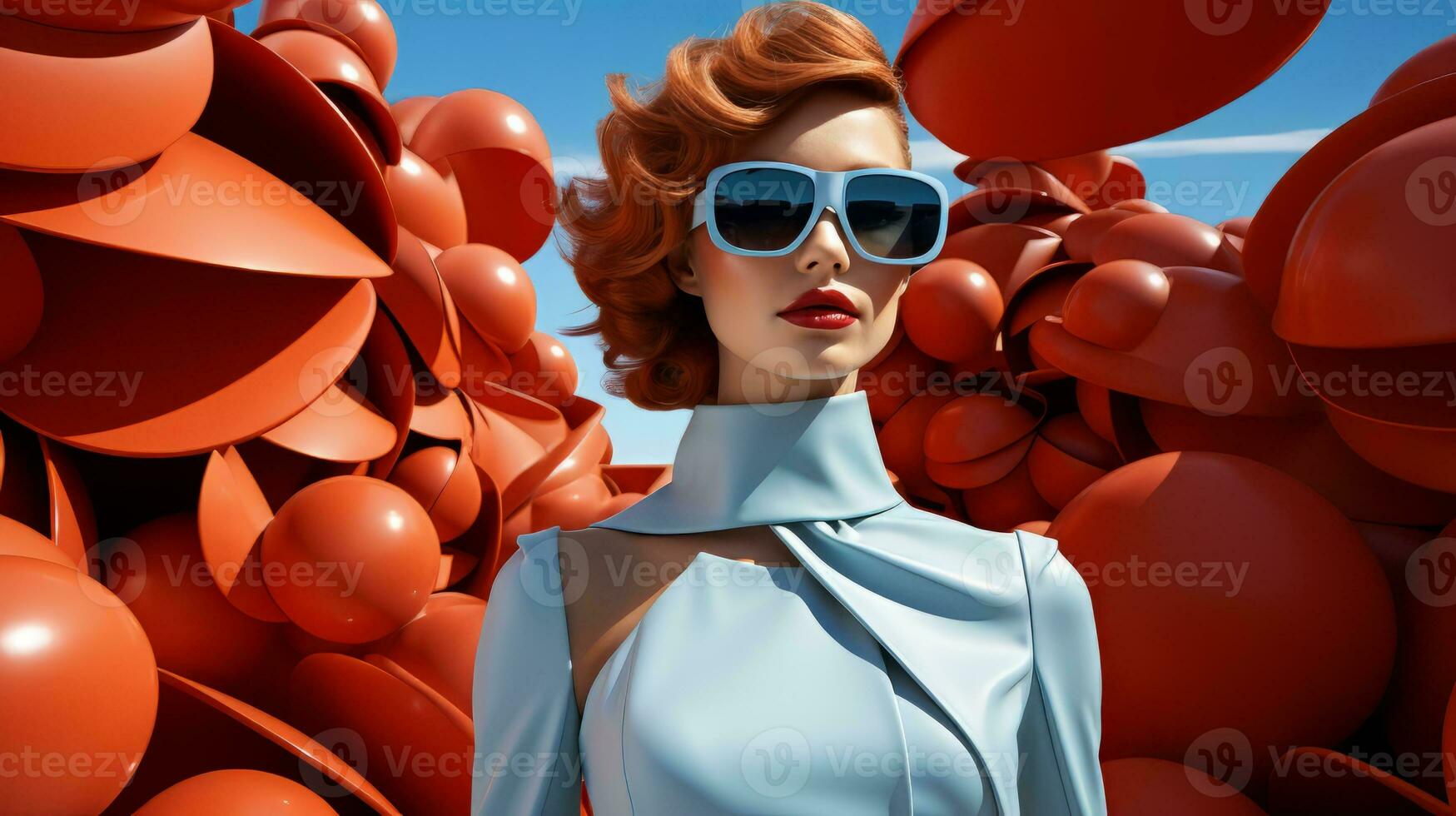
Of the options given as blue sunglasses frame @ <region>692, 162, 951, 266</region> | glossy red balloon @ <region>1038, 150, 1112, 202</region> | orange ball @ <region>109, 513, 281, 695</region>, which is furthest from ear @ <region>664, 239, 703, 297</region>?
glossy red balloon @ <region>1038, 150, 1112, 202</region>

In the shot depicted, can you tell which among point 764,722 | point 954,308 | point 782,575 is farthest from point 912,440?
point 764,722

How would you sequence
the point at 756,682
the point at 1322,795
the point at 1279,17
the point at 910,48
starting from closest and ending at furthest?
the point at 756,682 → the point at 1322,795 → the point at 1279,17 → the point at 910,48

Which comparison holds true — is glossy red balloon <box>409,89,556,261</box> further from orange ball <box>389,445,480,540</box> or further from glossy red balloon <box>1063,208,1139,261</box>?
glossy red balloon <box>1063,208,1139,261</box>

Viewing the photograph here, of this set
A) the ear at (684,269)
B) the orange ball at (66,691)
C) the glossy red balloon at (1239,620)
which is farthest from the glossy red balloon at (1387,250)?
the orange ball at (66,691)

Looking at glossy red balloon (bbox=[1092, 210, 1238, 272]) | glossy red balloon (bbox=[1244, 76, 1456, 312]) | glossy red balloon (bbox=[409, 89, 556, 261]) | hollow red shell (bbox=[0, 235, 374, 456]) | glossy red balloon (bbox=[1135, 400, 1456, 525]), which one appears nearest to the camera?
hollow red shell (bbox=[0, 235, 374, 456])

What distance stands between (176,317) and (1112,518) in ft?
5.84

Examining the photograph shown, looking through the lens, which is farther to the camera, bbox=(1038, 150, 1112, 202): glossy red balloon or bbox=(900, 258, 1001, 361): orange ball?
bbox=(1038, 150, 1112, 202): glossy red balloon

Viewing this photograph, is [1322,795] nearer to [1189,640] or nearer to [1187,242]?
[1189,640]

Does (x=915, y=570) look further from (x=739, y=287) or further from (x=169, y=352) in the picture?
(x=169, y=352)

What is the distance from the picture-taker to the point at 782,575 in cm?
128

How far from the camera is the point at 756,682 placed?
1.16 m

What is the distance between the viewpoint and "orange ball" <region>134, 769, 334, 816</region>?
58.4 inches

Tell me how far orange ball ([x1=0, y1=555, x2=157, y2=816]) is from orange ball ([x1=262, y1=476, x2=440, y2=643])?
0.35m

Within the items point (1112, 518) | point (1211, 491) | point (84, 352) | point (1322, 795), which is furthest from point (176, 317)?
point (1322, 795)
